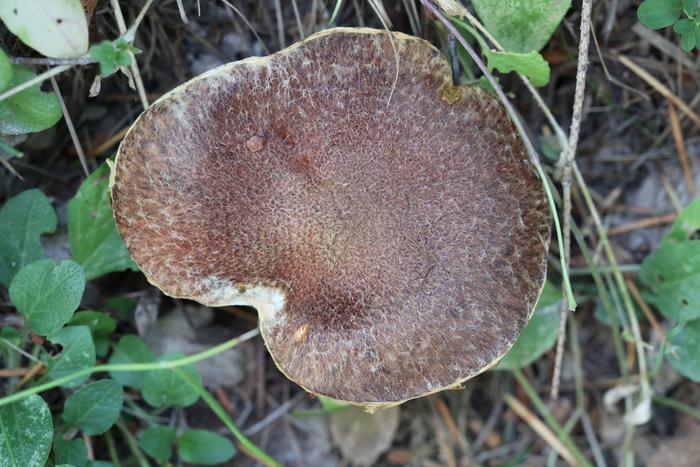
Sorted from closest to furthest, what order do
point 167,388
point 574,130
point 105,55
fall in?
point 105,55 → point 574,130 → point 167,388

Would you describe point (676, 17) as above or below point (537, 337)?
above

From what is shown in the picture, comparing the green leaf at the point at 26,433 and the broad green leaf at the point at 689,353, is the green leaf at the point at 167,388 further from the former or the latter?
the broad green leaf at the point at 689,353

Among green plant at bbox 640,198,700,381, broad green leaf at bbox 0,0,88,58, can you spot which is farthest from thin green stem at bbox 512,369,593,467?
broad green leaf at bbox 0,0,88,58

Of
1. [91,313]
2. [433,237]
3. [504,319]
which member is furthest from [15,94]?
[504,319]

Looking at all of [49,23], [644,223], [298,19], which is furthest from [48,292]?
[644,223]

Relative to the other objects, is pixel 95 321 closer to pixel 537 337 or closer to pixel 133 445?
pixel 133 445

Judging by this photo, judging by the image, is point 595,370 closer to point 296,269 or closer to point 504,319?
point 504,319

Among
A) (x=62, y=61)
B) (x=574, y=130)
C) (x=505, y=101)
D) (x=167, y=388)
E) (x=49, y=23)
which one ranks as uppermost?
(x=49, y=23)
